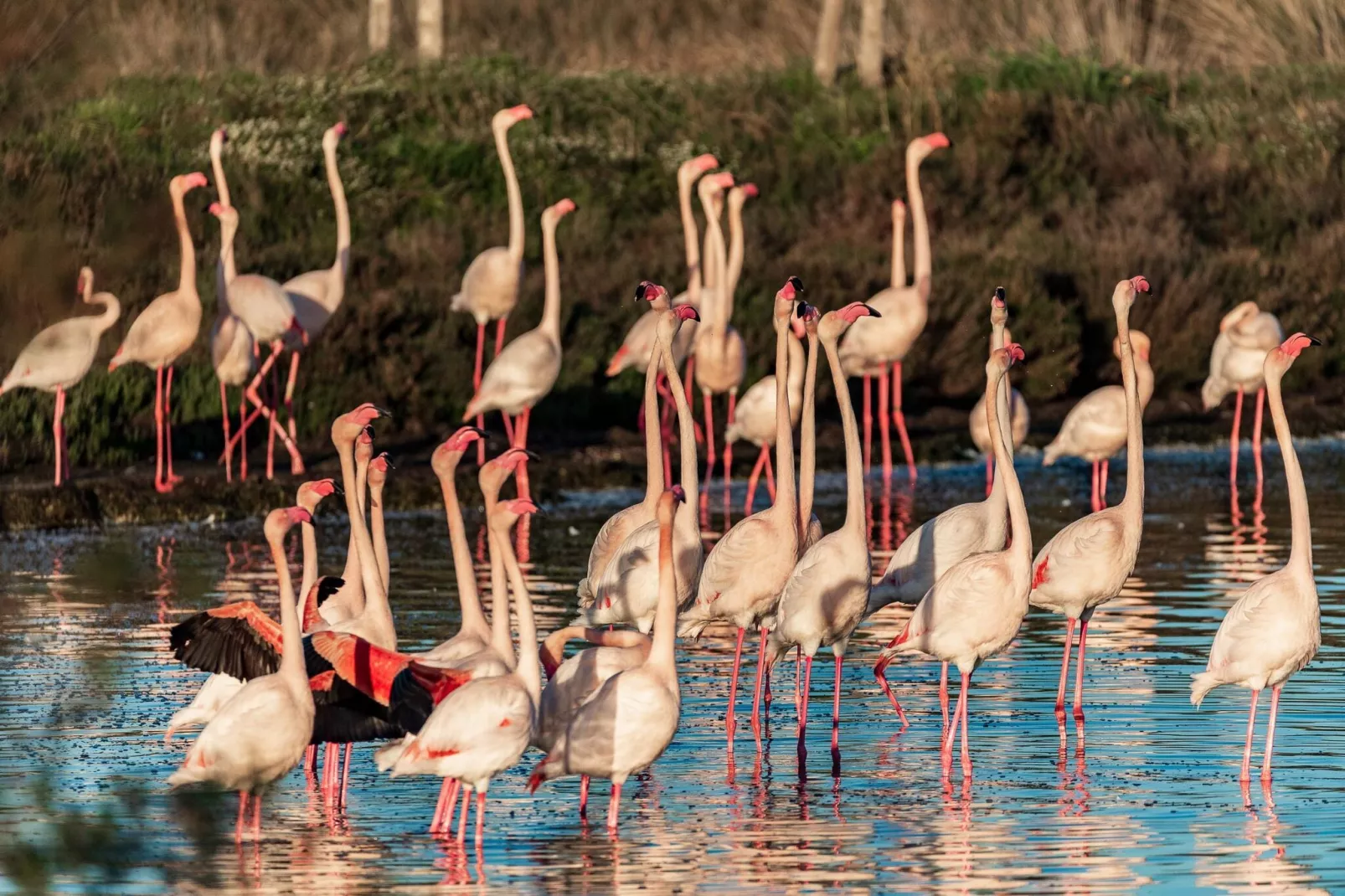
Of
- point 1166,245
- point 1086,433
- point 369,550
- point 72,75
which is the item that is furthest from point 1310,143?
point 72,75

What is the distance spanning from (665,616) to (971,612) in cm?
140

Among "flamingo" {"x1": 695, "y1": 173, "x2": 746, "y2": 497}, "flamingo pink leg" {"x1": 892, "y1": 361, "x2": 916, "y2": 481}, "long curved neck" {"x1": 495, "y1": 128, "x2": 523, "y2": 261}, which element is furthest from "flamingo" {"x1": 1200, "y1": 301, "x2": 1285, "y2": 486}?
"long curved neck" {"x1": 495, "y1": 128, "x2": 523, "y2": 261}

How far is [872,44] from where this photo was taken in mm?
30750

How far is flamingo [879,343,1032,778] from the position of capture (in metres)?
8.69

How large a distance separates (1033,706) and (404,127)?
19.1m

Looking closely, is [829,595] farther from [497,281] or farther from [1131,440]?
[497,281]

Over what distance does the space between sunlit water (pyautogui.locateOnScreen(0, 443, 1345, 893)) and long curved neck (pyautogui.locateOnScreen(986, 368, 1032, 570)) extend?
2.65 feet

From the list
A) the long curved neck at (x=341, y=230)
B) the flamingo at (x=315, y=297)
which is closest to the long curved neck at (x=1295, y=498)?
the flamingo at (x=315, y=297)

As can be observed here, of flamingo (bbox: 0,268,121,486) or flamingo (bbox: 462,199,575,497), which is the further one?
flamingo (bbox: 462,199,575,497)

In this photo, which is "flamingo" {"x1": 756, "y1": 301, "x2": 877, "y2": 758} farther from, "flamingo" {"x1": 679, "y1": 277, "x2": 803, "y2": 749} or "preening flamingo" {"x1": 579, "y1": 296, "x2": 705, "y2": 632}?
"preening flamingo" {"x1": 579, "y1": 296, "x2": 705, "y2": 632}

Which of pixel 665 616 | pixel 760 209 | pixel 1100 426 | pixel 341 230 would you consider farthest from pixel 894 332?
pixel 665 616

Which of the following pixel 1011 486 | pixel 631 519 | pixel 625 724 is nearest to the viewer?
pixel 625 724

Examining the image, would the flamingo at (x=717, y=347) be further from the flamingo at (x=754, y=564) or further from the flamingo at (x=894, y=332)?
the flamingo at (x=754, y=564)

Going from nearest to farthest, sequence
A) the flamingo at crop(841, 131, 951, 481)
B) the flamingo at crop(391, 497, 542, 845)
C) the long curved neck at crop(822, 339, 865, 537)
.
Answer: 1. the flamingo at crop(391, 497, 542, 845)
2. the long curved neck at crop(822, 339, 865, 537)
3. the flamingo at crop(841, 131, 951, 481)
